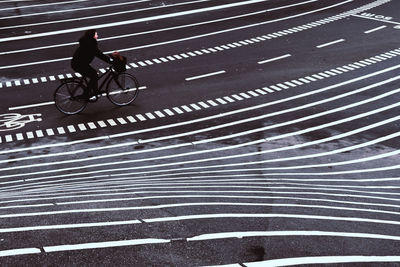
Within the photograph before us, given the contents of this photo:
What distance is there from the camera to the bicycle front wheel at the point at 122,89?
15312mm

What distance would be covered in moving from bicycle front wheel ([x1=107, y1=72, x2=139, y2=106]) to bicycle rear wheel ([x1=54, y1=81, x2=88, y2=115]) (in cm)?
70

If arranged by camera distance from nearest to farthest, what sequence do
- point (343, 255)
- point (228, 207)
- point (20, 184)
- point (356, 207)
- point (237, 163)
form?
point (343, 255) < point (228, 207) < point (356, 207) < point (20, 184) < point (237, 163)

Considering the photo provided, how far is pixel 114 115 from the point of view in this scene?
48.5 ft

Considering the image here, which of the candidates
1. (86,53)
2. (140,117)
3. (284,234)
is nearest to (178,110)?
(140,117)

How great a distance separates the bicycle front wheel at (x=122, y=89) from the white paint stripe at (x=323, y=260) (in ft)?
31.6

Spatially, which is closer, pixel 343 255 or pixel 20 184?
pixel 343 255

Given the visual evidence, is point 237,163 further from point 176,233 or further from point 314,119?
point 176,233

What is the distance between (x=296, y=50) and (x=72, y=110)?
7924 millimetres

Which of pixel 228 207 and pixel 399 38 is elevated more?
pixel 228 207

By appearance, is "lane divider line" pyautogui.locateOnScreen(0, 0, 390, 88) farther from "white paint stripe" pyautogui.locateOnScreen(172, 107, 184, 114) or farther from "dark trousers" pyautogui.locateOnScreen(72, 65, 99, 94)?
"white paint stripe" pyautogui.locateOnScreen(172, 107, 184, 114)

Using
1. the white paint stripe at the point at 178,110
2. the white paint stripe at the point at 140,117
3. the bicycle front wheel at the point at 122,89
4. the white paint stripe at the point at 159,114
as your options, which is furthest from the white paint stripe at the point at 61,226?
the bicycle front wheel at the point at 122,89

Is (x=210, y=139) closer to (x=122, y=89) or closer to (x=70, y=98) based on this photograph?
(x=122, y=89)

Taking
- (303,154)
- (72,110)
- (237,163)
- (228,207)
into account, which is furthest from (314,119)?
(228,207)

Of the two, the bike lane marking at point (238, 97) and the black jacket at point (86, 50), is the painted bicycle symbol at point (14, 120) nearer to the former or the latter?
the bike lane marking at point (238, 97)
